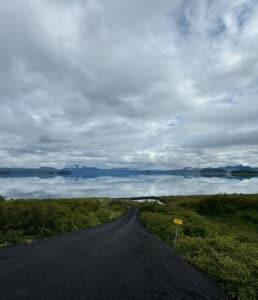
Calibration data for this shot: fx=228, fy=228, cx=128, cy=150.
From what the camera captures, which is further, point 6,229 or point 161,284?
point 6,229

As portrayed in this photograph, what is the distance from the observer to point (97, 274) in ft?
25.6

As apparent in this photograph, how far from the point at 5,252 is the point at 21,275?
3.27m

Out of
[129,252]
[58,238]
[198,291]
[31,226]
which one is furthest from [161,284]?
[31,226]

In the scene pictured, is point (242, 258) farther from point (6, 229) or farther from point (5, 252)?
point (6, 229)

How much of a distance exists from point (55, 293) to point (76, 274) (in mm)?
1539

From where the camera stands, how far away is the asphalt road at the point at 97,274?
639cm

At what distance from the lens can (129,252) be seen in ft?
36.6

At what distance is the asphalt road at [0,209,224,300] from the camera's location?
6.39 meters

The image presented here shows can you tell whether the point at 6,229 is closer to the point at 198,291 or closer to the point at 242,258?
the point at 198,291

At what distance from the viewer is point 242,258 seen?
10102mm

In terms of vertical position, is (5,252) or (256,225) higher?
(5,252)

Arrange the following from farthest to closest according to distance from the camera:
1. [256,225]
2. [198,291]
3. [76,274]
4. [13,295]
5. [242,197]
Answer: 1. [242,197]
2. [256,225]
3. [76,274]
4. [198,291]
5. [13,295]

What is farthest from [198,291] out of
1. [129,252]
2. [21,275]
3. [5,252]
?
[5,252]

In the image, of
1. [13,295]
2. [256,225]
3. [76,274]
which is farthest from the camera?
[256,225]
